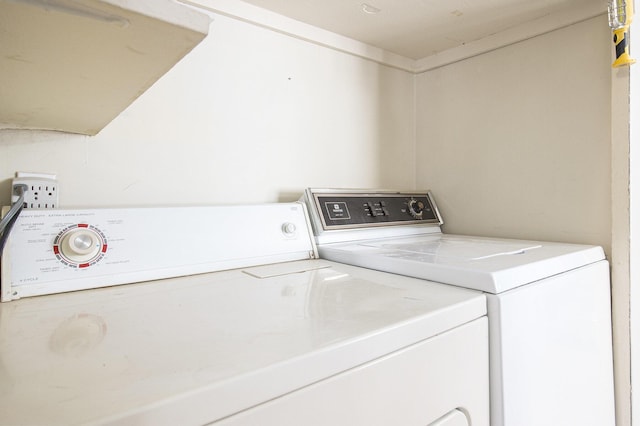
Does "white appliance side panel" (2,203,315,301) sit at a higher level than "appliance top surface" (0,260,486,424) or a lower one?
higher

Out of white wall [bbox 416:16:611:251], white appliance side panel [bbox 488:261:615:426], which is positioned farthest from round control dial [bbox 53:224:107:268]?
white wall [bbox 416:16:611:251]

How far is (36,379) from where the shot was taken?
364 millimetres

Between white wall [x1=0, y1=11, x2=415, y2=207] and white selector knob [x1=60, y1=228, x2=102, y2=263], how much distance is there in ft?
0.65

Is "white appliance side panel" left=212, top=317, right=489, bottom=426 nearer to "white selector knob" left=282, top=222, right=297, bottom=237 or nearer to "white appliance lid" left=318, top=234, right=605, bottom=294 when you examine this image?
"white appliance lid" left=318, top=234, right=605, bottom=294

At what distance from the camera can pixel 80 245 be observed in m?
0.74

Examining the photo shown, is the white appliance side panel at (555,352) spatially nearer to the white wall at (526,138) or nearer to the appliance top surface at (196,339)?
the appliance top surface at (196,339)

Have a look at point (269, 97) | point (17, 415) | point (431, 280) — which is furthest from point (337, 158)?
point (17, 415)

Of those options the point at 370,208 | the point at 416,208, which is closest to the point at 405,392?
the point at 370,208

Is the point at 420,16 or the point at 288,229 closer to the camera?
the point at 288,229

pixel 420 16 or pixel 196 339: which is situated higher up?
pixel 420 16

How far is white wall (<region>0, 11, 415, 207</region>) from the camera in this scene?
92 centimetres

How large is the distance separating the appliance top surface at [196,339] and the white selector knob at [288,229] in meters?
0.29

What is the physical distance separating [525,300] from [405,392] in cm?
35

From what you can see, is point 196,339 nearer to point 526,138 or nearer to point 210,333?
→ point 210,333
